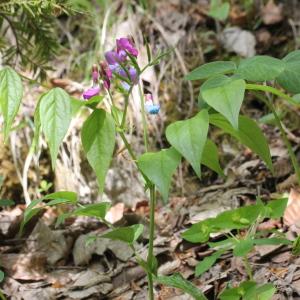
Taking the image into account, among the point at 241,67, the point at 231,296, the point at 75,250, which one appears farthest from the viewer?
the point at 75,250

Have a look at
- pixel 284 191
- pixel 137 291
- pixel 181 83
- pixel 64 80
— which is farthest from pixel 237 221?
pixel 64 80

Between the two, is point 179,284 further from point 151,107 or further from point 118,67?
point 118,67

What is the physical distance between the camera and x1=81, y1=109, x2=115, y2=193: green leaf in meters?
1.21

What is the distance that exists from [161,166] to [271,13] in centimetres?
261

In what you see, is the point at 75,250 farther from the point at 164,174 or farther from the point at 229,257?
the point at 164,174

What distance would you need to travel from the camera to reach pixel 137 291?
5.83ft

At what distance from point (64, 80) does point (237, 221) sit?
6.47ft

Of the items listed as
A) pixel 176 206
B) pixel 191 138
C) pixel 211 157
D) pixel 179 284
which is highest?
pixel 191 138

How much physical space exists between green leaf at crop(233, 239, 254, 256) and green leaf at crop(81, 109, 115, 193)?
39cm

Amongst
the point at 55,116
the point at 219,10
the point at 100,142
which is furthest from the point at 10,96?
the point at 219,10

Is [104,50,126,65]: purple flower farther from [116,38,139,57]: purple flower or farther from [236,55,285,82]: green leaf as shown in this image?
[236,55,285,82]: green leaf

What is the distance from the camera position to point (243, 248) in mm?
1266

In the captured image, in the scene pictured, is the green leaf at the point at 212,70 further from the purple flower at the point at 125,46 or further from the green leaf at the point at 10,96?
the green leaf at the point at 10,96

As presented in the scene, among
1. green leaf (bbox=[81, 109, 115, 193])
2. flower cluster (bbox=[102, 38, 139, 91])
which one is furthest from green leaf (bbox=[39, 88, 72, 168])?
flower cluster (bbox=[102, 38, 139, 91])
